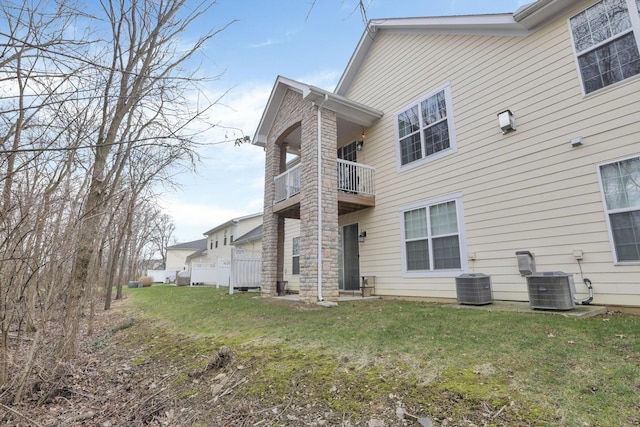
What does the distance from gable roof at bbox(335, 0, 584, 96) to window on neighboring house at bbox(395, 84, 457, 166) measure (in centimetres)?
142

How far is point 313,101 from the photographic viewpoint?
361 inches

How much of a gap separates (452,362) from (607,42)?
6019mm

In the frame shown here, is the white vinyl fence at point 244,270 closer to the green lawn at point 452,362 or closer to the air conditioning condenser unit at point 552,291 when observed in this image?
the green lawn at point 452,362

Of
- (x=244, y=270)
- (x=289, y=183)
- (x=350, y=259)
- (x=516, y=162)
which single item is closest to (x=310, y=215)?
(x=289, y=183)

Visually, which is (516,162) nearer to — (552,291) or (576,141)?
(576,141)

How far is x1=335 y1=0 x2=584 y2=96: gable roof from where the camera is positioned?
614 centimetres

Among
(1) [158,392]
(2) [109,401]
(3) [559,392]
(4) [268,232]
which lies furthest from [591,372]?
(4) [268,232]

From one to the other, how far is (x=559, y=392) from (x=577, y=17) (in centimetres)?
659

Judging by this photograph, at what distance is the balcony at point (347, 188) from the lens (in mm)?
9516

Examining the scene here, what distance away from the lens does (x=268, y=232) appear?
10.7 m

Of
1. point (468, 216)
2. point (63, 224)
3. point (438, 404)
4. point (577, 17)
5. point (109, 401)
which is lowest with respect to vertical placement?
point (109, 401)

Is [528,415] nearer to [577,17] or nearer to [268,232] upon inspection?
[577,17]

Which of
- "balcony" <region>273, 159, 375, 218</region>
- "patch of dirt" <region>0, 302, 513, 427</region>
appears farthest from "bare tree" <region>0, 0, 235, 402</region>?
"balcony" <region>273, 159, 375, 218</region>

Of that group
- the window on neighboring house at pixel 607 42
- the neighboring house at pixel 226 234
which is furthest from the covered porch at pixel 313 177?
the neighboring house at pixel 226 234
